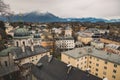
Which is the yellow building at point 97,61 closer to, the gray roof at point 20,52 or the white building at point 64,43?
the gray roof at point 20,52

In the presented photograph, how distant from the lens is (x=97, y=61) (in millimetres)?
41688

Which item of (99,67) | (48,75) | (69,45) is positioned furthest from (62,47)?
(48,75)

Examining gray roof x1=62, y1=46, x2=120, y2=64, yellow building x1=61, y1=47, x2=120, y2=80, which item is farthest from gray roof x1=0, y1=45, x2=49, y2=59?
gray roof x1=62, y1=46, x2=120, y2=64

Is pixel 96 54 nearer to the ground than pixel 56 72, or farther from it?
nearer to the ground

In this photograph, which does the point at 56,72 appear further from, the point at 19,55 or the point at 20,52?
the point at 20,52

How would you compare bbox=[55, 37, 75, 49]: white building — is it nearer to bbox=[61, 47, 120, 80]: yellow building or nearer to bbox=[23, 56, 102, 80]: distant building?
bbox=[61, 47, 120, 80]: yellow building

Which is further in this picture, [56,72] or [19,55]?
[19,55]

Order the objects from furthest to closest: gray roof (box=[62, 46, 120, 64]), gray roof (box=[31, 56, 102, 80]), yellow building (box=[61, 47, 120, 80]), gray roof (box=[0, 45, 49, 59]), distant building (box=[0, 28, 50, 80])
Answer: gray roof (box=[0, 45, 49, 59]) < gray roof (box=[62, 46, 120, 64]) < yellow building (box=[61, 47, 120, 80]) < distant building (box=[0, 28, 50, 80]) < gray roof (box=[31, 56, 102, 80])

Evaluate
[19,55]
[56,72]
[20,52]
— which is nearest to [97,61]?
[56,72]

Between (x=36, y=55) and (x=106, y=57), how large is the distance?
2464cm

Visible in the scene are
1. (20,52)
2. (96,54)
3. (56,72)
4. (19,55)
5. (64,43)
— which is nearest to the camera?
(56,72)

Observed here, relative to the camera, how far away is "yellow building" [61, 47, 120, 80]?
36.7 m

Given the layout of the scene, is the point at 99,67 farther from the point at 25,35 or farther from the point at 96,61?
the point at 25,35

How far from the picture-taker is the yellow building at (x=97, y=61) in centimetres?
3672
